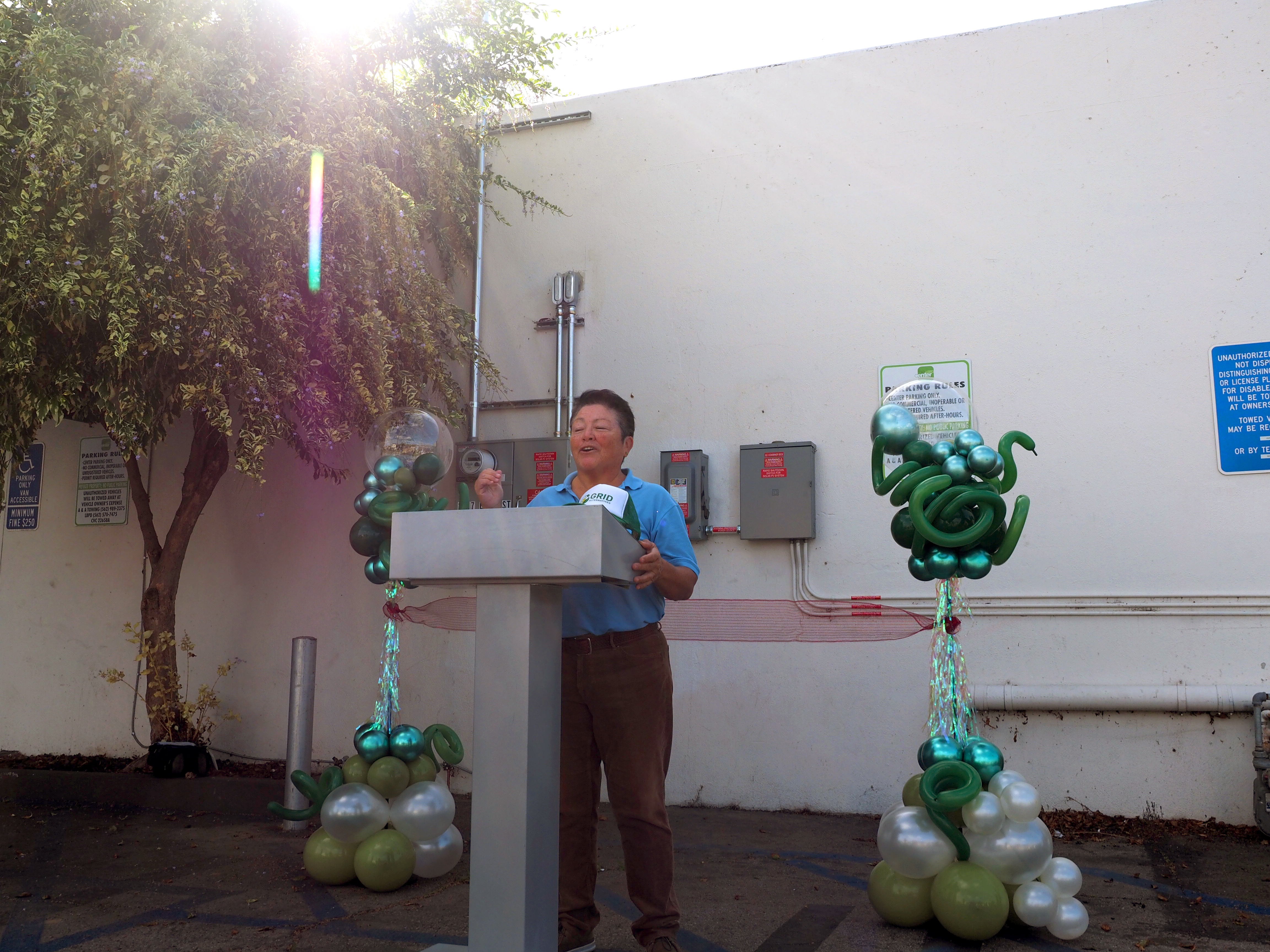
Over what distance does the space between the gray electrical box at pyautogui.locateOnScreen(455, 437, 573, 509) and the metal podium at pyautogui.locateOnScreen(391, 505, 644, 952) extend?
3391 mm

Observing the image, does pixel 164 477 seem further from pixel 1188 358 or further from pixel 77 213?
pixel 1188 358

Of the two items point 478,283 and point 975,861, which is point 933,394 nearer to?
point 975,861

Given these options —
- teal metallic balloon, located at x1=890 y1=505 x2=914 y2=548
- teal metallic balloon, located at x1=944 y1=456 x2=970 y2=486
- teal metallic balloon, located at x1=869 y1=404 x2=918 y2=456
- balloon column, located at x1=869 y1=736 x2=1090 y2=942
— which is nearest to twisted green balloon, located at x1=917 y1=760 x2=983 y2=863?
balloon column, located at x1=869 y1=736 x2=1090 y2=942

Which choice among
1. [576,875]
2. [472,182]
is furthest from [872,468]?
[472,182]

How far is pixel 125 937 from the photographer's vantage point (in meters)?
2.84

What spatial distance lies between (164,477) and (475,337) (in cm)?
238

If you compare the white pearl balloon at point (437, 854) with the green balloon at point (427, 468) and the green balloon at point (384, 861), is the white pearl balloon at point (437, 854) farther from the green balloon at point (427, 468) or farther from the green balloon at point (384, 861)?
the green balloon at point (427, 468)

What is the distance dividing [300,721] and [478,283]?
2.49 meters

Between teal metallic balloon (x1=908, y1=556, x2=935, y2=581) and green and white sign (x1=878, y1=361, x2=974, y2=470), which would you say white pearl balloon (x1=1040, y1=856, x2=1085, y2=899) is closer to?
teal metallic balloon (x1=908, y1=556, x2=935, y2=581)

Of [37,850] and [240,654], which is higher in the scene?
[240,654]

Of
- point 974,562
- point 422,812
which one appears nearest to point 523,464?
point 422,812

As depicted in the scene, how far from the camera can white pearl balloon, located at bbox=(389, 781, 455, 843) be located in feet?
10.7

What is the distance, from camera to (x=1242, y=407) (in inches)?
157

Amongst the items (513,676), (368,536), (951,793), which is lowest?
(951,793)
